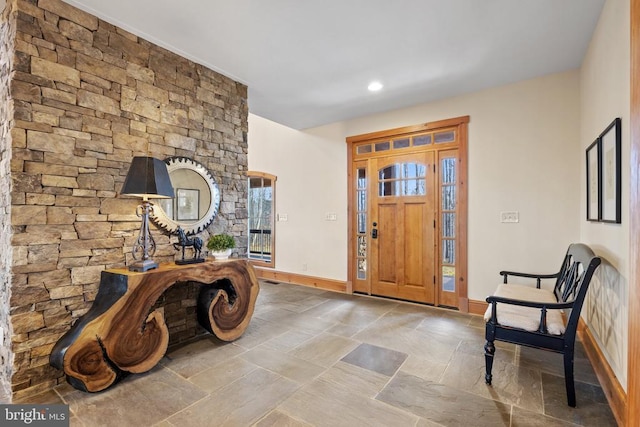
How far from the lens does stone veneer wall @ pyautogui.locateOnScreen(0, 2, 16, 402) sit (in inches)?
81.0

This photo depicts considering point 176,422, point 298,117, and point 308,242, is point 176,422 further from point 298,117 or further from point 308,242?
point 298,117

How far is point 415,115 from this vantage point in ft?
13.9

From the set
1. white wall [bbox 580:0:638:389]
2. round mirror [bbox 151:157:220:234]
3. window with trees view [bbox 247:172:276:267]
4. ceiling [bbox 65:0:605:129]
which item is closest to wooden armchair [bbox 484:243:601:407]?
white wall [bbox 580:0:638:389]

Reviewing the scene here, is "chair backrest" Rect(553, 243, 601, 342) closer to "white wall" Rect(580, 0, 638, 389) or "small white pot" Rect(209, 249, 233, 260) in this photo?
"white wall" Rect(580, 0, 638, 389)

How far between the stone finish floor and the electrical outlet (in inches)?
53.1

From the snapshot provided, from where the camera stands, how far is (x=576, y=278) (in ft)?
7.72

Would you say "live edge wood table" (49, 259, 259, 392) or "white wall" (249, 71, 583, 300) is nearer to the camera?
"live edge wood table" (49, 259, 259, 392)

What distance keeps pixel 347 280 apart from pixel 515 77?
11.5 ft

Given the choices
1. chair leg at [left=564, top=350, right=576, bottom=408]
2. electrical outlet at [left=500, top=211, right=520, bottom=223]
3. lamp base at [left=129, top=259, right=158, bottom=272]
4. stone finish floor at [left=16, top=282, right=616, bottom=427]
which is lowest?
stone finish floor at [left=16, top=282, right=616, bottom=427]

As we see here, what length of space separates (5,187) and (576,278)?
4.30 metres

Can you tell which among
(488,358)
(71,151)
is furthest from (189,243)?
(488,358)

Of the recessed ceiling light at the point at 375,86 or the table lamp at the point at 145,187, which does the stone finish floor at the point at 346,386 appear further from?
the recessed ceiling light at the point at 375,86

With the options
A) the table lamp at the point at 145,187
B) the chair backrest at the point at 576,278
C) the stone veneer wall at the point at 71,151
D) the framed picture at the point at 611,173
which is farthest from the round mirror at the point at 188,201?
the framed picture at the point at 611,173

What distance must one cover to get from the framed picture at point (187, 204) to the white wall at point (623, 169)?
3.40 m
